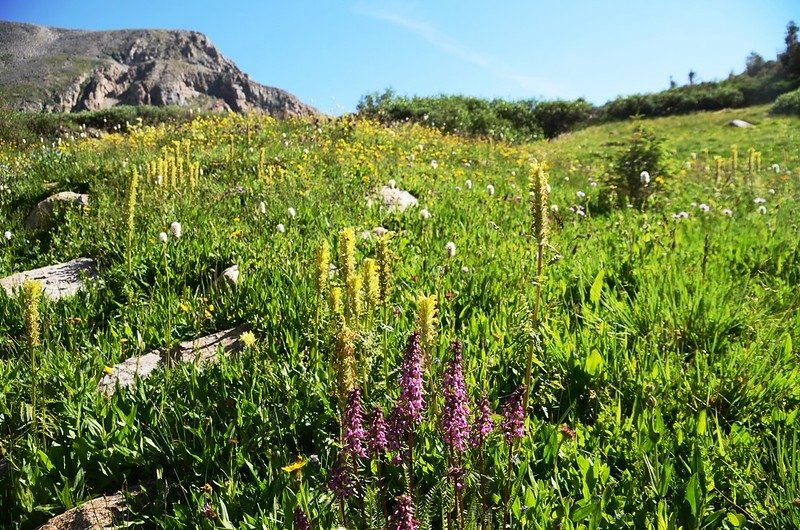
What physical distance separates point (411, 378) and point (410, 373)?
2cm

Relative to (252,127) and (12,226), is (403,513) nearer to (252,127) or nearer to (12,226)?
(12,226)

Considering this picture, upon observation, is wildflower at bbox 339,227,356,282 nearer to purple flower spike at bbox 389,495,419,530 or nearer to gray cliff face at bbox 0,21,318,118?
purple flower spike at bbox 389,495,419,530

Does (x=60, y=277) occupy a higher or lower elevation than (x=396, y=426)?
higher

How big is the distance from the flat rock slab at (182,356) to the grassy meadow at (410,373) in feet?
0.29

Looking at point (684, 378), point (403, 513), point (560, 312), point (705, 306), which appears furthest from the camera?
point (560, 312)

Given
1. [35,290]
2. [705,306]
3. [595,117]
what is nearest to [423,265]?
[705,306]

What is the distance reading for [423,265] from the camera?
426 centimetres

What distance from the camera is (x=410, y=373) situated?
1403mm

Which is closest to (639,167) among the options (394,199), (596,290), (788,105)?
(394,199)

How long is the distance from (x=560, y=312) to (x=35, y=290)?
2989 millimetres

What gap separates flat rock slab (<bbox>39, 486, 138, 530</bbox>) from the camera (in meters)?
2.00

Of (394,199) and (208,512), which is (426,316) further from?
(394,199)

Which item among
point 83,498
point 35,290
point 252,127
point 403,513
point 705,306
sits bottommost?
point 83,498

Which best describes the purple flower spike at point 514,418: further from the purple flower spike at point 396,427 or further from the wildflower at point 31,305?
the wildflower at point 31,305
